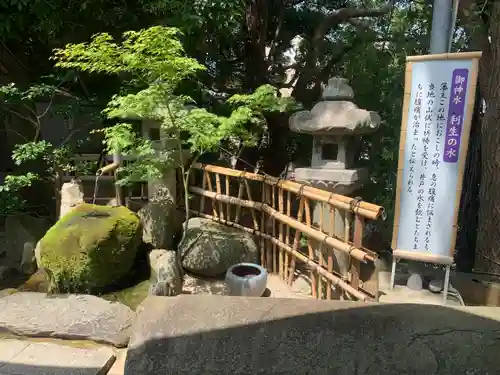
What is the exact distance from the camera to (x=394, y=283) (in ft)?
14.9

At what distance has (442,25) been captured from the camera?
3.87 meters

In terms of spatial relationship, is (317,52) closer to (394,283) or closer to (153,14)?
(153,14)

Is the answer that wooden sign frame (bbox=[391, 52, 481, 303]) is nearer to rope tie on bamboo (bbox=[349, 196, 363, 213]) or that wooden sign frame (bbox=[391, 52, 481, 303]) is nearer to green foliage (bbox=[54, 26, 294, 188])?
rope tie on bamboo (bbox=[349, 196, 363, 213])

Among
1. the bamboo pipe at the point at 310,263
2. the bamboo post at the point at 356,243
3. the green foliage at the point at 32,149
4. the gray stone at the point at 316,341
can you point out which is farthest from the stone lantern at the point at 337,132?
the green foliage at the point at 32,149

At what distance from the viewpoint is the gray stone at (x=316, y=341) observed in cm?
112

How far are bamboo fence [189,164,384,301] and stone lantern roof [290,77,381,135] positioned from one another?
30.3 inches

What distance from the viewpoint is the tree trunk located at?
5.10 m

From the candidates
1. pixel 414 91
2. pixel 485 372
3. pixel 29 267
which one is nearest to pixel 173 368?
pixel 485 372

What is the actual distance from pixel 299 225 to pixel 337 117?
1.46 meters

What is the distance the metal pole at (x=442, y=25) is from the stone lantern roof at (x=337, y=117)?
99 cm

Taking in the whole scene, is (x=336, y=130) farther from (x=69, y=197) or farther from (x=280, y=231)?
(x=69, y=197)

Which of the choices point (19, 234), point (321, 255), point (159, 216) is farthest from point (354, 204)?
point (19, 234)

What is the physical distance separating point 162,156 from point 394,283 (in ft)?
11.8

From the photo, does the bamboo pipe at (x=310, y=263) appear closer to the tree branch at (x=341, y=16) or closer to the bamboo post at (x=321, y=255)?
the bamboo post at (x=321, y=255)
